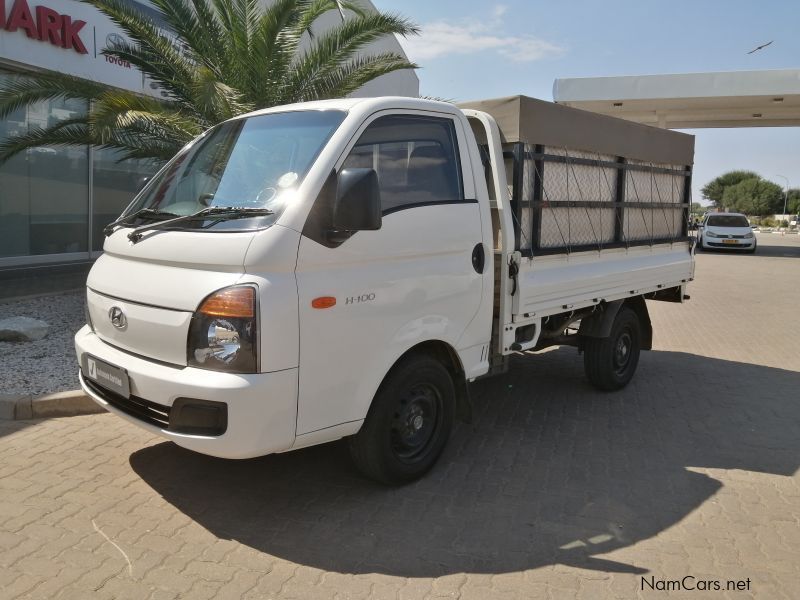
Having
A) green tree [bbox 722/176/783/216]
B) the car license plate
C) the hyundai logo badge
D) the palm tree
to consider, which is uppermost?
green tree [bbox 722/176/783/216]

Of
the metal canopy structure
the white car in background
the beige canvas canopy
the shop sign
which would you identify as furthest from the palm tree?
the white car in background

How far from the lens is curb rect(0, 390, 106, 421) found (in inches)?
202

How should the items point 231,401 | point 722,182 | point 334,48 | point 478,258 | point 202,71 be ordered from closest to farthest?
point 231,401, point 478,258, point 202,71, point 334,48, point 722,182

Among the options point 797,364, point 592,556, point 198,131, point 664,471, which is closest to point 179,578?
point 592,556

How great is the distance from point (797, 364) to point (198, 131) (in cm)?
741

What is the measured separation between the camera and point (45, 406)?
5168 mm

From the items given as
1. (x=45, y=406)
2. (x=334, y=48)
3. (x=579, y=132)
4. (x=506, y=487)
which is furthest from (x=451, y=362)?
(x=334, y=48)

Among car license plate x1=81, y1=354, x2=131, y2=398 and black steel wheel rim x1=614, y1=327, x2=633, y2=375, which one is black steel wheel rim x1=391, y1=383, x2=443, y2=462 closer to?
car license plate x1=81, y1=354, x2=131, y2=398

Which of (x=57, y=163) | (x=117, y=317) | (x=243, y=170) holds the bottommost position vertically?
(x=117, y=317)

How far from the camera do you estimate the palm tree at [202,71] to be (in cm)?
802

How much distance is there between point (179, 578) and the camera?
3.13 meters

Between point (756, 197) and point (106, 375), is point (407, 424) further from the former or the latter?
point (756, 197)

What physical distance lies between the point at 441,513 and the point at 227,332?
1.59 meters

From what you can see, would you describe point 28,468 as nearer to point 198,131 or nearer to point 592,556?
point 592,556
